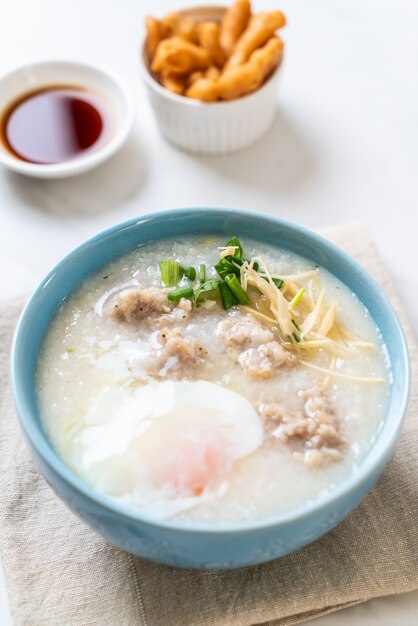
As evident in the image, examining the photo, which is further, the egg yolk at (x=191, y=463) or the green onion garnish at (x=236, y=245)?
the green onion garnish at (x=236, y=245)

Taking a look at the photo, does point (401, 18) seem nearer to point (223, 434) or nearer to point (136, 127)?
point (136, 127)

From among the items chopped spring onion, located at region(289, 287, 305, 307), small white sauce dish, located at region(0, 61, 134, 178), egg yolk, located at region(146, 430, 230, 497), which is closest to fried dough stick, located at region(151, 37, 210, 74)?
small white sauce dish, located at region(0, 61, 134, 178)

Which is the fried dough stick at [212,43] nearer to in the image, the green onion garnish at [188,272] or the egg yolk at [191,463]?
the green onion garnish at [188,272]

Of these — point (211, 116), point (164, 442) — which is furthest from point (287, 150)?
point (164, 442)

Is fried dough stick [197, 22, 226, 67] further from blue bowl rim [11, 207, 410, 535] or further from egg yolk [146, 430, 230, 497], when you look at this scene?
egg yolk [146, 430, 230, 497]

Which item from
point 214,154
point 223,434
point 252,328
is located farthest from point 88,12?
point 223,434

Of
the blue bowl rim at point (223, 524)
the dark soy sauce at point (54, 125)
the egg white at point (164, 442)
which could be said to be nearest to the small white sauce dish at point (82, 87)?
the dark soy sauce at point (54, 125)

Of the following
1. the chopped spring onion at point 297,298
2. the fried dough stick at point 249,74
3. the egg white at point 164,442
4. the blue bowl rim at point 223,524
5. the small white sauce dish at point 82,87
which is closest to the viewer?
the blue bowl rim at point 223,524

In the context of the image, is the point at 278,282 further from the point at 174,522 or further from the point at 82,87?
the point at 82,87
